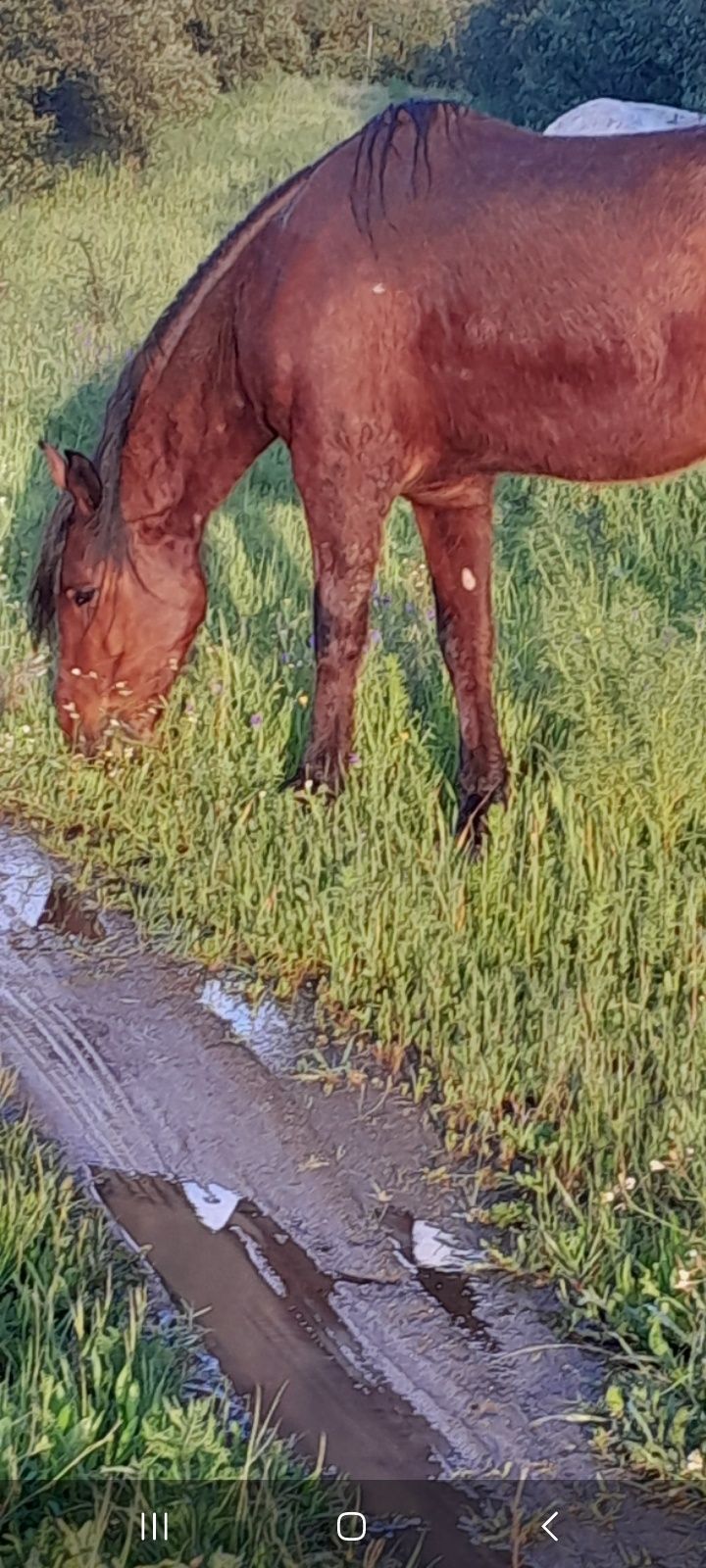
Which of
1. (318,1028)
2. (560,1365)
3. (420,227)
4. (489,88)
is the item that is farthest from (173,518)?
(489,88)

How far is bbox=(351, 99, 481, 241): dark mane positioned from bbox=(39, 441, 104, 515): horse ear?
3.41 feet

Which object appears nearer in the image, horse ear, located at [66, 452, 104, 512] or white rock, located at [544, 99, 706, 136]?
horse ear, located at [66, 452, 104, 512]

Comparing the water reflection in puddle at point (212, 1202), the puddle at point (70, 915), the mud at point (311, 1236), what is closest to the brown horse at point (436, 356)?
the puddle at point (70, 915)

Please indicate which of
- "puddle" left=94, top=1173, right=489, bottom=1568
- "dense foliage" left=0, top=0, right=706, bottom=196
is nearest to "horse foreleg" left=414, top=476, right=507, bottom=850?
"puddle" left=94, top=1173, right=489, bottom=1568

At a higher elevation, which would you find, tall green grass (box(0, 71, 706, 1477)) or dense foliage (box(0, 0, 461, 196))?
dense foliage (box(0, 0, 461, 196))

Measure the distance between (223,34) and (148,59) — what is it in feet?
1.70

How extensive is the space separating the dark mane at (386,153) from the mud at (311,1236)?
185 cm

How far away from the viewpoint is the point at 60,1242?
2.46 metres

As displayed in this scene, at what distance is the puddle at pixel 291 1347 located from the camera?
6.82ft

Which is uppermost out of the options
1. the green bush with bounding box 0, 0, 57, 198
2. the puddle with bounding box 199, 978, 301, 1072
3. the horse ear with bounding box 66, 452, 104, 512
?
the green bush with bounding box 0, 0, 57, 198

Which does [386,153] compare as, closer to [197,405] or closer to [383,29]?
[197,405]

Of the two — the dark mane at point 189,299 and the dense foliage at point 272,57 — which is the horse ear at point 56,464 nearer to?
the dark mane at point 189,299

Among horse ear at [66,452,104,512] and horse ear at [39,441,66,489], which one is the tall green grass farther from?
horse ear at [39,441,66,489]

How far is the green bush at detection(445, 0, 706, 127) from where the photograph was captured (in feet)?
29.1
